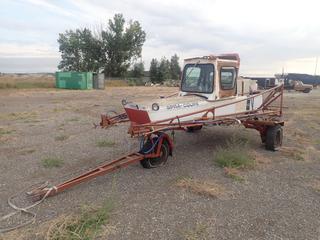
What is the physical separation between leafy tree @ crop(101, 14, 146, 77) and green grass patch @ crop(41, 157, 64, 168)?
54217 mm

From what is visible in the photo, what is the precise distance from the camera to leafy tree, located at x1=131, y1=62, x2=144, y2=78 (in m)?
62.0

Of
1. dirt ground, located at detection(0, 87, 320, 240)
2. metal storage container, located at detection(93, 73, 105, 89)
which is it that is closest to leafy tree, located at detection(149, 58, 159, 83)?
metal storage container, located at detection(93, 73, 105, 89)

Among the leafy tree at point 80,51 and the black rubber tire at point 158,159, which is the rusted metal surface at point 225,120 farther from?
the leafy tree at point 80,51

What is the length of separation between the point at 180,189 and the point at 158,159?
143 centimetres

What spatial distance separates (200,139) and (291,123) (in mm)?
5933

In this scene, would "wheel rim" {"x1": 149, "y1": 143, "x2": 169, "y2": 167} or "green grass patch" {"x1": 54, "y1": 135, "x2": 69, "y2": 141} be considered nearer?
"wheel rim" {"x1": 149, "y1": 143, "x2": 169, "y2": 167}

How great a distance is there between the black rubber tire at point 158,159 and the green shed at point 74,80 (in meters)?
36.0

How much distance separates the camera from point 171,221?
4.67m

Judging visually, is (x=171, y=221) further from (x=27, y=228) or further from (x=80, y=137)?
(x=80, y=137)

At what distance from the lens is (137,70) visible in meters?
62.0

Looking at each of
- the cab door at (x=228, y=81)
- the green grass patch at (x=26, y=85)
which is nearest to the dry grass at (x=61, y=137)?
the cab door at (x=228, y=81)

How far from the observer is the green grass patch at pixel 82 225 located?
4.17 metres

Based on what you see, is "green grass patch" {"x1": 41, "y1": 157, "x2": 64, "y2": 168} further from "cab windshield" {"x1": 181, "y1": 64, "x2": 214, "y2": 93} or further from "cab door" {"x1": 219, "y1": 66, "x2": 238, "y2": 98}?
"cab door" {"x1": 219, "y1": 66, "x2": 238, "y2": 98}

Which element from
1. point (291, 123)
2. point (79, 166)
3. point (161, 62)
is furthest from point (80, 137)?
point (161, 62)
